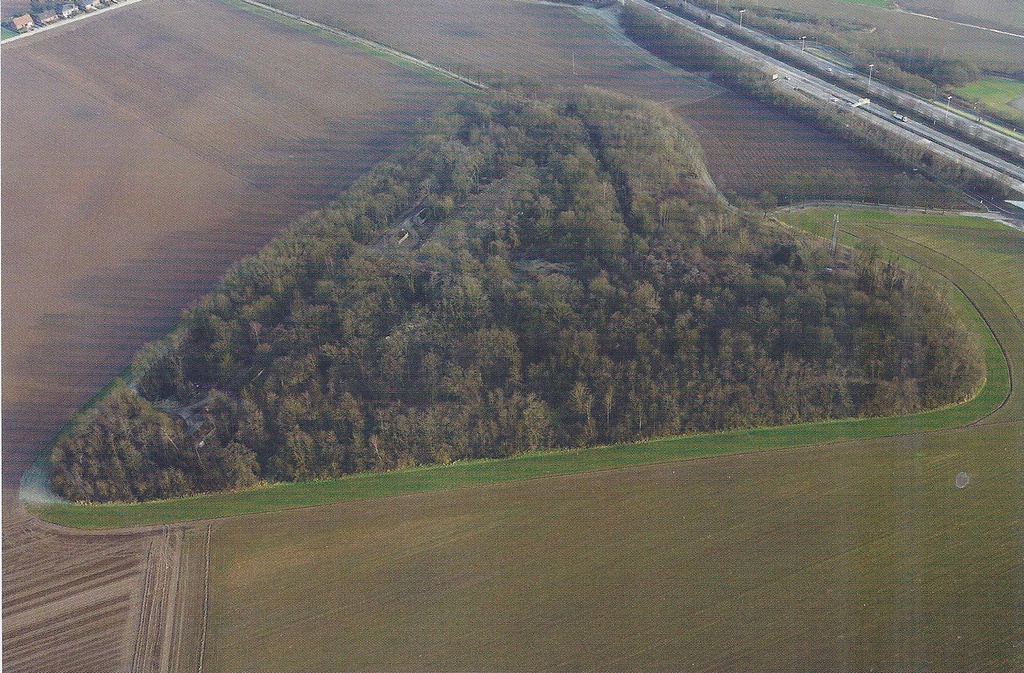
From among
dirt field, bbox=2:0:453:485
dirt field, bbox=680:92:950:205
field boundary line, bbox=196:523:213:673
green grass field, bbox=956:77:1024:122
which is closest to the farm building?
dirt field, bbox=2:0:453:485

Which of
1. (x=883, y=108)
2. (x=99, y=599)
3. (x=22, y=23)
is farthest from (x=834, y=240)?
(x=22, y=23)

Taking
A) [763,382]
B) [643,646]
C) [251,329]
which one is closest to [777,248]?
[763,382]

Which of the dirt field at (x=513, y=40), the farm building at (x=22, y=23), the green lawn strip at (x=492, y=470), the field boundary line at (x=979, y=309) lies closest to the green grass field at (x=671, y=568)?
the green lawn strip at (x=492, y=470)

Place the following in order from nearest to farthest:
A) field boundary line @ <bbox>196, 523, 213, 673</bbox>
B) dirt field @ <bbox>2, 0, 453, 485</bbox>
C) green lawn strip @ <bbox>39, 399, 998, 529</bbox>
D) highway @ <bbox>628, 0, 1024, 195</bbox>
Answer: field boundary line @ <bbox>196, 523, 213, 673</bbox> → green lawn strip @ <bbox>39, 399, 998, 529</bbox> → dirt field @ <bbox>2, 0, 453, 485</bbox> → highway @ <bbox>628, 0, 1024, 195</bbox>

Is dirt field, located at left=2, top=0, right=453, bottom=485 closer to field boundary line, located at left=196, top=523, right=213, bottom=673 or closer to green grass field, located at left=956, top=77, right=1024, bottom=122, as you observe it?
field boundary line, located at left=196, top=523, right=213, bottom=673

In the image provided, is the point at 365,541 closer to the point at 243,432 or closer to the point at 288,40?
the point at 243,432

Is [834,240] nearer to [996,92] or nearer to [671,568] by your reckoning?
[671,568]
